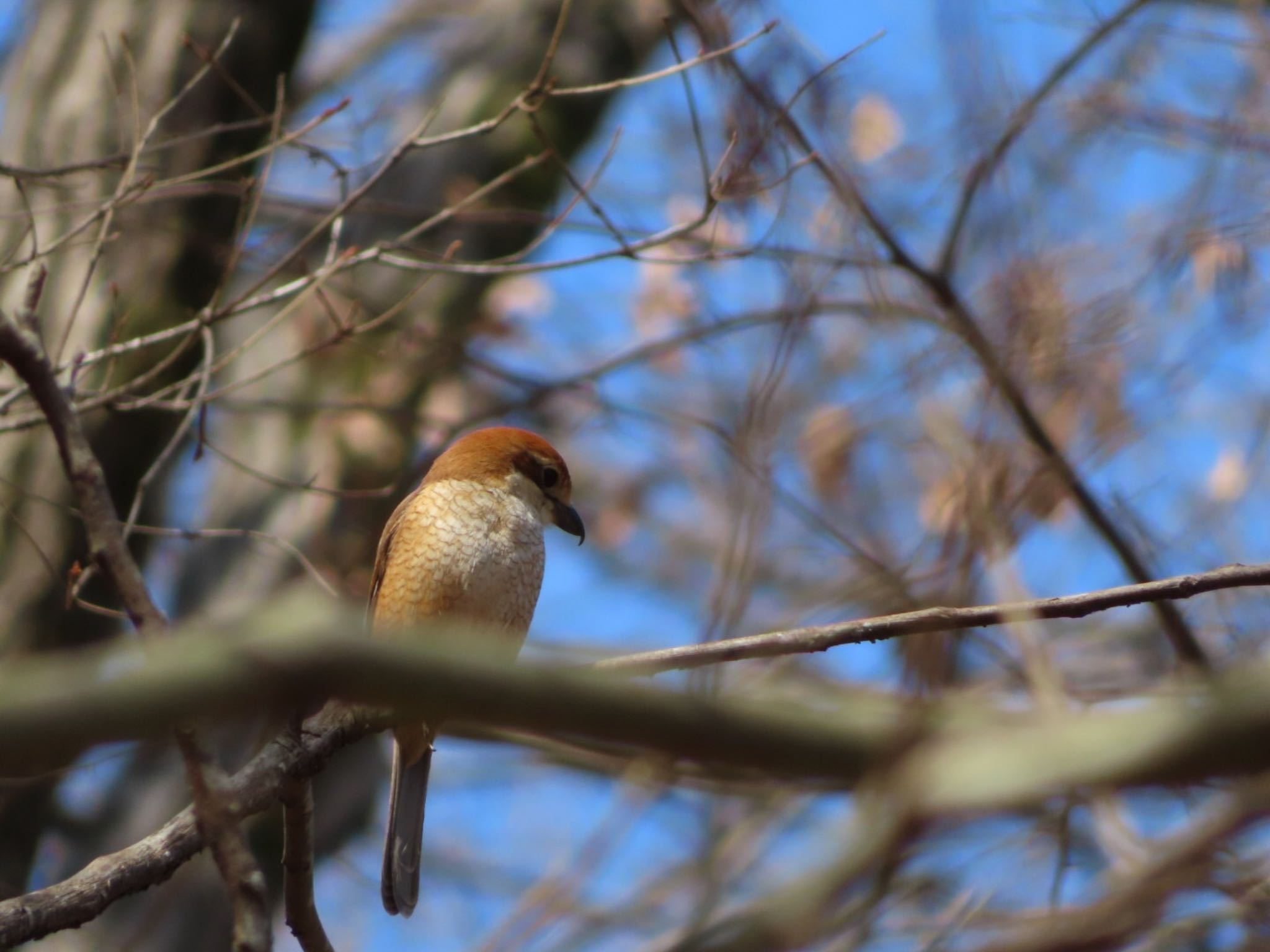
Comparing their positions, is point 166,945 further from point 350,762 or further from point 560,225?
point 560,225

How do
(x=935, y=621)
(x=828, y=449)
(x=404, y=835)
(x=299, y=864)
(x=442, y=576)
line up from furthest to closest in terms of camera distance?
(x=828, y=449) < (x=404, y=835) < (x=442, y=576) < (x=299, y=864) < (x=935, y=621)

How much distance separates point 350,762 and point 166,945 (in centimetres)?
132

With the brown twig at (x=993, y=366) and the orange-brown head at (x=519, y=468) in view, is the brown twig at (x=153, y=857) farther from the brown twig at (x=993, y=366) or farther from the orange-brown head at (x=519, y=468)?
the brown twig at (x=993, y=366)


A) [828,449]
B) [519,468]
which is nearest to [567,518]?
[519,468]

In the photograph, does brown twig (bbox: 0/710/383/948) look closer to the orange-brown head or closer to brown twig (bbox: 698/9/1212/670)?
the orange-brown head

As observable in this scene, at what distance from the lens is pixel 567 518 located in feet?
16.7

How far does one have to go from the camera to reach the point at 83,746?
0.98 metres

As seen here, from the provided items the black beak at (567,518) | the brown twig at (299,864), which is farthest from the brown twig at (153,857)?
the black beak at (567,518)

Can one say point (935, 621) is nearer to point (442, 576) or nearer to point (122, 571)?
point (122, 571)

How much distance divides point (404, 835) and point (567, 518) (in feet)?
4.57

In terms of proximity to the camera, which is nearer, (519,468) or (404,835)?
(404,835)

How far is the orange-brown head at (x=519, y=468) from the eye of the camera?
4816 millimetres

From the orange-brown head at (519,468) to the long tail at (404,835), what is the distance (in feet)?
3.45

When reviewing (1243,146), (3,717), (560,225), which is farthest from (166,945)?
(1243,146)
